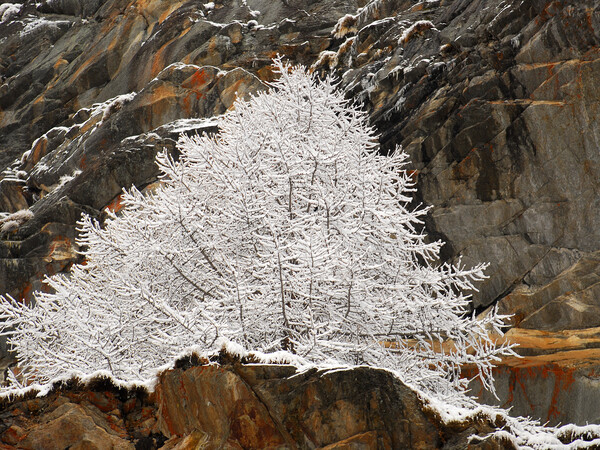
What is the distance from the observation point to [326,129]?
12.0 meters

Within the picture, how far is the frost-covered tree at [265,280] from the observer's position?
7.75 metres

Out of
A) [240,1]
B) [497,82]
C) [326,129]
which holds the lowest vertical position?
[326,129]

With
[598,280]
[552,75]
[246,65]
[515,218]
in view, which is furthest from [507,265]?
[246,65]

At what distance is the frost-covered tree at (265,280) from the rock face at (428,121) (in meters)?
2.61

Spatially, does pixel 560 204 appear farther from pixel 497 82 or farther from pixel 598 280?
pixel 497 82

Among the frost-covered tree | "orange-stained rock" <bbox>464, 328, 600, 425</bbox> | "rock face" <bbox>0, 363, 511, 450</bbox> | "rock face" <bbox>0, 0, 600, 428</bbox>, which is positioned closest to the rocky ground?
"rock face" <bbox>0, 363, 511, 450</bbox>

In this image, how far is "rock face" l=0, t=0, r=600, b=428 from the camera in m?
11.2

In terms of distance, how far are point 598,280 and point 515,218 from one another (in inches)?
81.2

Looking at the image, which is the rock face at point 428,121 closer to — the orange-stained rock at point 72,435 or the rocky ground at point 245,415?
the rocky ground at point 245,415

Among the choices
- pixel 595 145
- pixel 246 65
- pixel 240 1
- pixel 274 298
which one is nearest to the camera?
pixel 274 298

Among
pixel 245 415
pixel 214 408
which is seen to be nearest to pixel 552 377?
pixel 245 415

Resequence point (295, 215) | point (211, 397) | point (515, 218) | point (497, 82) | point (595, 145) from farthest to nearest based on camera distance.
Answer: point (497, 82), point (515, 218), point (595, 145), point (295, 215), point (211, 397)

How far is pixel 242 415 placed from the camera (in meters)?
5.56

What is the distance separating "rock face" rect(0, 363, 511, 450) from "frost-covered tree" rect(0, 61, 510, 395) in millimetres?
1230
